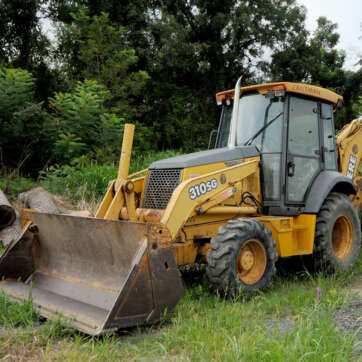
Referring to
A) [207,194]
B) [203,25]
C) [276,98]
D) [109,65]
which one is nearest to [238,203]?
[207,194]

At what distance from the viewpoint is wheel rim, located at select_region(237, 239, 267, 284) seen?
15.1ft

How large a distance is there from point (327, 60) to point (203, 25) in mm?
12674

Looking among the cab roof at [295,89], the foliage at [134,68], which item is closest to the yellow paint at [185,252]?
the cab roof at [295,89]

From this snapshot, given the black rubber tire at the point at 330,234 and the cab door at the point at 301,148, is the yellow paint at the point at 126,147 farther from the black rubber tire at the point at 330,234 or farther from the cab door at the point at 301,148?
the black rubber tire at the point at 330,234

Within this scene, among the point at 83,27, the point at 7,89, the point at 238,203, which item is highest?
the point at 83,27

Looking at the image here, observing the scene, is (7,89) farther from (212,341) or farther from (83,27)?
(212,341)

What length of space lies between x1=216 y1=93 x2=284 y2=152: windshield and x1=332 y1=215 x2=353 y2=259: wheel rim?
1510 millimetres

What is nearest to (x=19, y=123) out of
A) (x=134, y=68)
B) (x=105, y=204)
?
(x=105, y=204)

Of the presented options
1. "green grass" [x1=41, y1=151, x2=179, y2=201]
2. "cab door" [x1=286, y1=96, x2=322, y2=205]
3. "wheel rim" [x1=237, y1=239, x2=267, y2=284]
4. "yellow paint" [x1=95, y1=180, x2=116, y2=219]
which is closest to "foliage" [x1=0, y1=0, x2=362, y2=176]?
"green grass" [x1=41, y1=151, x2=179, y2=201]

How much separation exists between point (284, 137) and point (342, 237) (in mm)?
1768

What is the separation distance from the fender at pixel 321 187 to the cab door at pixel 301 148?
82 millimetres

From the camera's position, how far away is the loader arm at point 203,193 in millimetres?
4246

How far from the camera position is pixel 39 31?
17.3 metres

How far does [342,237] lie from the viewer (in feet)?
20.1
